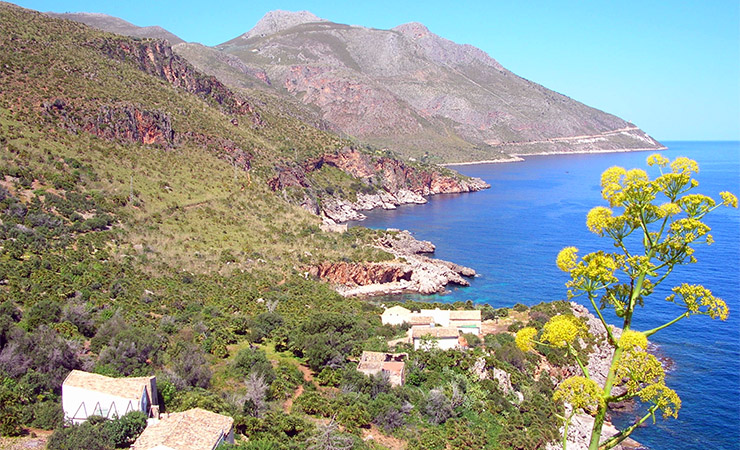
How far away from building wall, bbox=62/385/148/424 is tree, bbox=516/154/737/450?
16412mm

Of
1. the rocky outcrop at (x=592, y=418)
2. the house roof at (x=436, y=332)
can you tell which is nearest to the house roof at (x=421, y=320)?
the house roof at (x=436, y=332)

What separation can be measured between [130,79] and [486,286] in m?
53.8

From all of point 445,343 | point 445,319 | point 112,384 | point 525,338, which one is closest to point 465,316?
point 445,319

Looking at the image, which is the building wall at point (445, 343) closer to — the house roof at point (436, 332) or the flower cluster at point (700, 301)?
the house roof at point (436, 332)

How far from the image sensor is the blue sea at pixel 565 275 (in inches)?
1332

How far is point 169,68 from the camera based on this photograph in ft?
302

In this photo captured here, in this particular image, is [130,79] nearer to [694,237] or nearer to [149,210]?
[149,210]

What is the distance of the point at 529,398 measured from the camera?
29.9 metres

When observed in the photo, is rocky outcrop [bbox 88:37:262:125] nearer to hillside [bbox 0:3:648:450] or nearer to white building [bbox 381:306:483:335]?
hillside [bbox 0:3:648:450]

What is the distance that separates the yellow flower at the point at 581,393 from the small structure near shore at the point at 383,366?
20.8 metres

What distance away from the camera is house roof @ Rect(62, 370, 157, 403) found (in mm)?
19016

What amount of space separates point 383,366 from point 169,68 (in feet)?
259

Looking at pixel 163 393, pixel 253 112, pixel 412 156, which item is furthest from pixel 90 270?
pixel 412 156

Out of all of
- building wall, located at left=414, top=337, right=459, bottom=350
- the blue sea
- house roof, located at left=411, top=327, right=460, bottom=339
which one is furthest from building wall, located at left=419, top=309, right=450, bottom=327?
the blue sea
